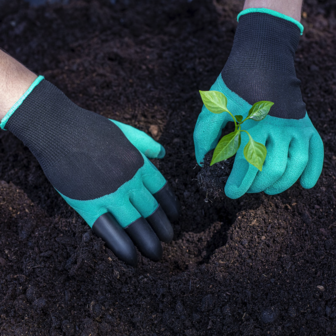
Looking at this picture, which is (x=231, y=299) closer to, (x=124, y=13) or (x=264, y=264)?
(x=264, y=264)

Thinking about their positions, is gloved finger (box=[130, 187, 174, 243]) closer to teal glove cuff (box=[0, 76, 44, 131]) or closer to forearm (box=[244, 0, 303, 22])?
teal glove cuff (box=[0, 76, 44, 131])

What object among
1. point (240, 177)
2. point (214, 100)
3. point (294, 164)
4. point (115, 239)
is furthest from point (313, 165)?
point (115, 239)

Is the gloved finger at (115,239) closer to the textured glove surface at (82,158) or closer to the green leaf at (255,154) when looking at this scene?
the textured glove surface at (82,158)

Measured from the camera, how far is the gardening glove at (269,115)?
1.68 m

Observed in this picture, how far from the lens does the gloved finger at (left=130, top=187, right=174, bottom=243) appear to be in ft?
5.94

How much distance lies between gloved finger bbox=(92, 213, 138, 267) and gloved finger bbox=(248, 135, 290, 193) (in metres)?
0.77

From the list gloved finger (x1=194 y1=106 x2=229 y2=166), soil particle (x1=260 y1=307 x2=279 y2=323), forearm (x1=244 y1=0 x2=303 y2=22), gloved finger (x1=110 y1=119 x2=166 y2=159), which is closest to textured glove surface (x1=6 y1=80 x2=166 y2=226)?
gloved finger (x1=110 y1=119 x2=166 y2=159)

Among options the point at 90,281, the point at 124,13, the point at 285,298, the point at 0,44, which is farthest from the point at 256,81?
the point at 0,44

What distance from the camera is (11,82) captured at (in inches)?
70.1

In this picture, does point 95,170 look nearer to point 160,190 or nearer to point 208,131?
point 160,190

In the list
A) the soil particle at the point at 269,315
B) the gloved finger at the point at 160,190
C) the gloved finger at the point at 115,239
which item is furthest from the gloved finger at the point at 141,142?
the soil particle at the point at 269,315

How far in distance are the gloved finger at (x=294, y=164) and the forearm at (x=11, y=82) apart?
1590 mm

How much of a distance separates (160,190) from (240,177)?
0.51 m

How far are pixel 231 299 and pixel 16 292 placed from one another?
43.9 inches
